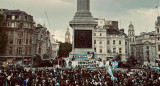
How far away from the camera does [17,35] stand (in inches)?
2336

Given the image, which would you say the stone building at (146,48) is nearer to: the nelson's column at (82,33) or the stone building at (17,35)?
the stone building at (17,35)

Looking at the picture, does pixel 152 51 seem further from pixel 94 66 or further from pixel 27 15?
pixel 94 66

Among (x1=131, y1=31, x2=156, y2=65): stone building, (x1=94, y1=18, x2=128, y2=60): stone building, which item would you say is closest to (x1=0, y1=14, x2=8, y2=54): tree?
(x1=94, y1=18, x2=128, y2=60): stone building

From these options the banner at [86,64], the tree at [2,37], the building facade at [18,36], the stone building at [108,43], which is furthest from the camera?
the stone building at [108,43]

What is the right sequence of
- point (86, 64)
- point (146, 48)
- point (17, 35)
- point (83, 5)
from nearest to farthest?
point (86, 64) → point (83, 5) → point (17, 35) → point (146, 48)

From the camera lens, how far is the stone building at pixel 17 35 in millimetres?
58072

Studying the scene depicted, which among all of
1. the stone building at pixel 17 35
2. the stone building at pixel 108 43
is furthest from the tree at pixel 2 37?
the stone building at pixel 108 43

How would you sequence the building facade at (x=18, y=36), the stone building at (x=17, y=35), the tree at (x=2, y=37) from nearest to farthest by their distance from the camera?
the tree at (x=2, y=37), the building facade at (x=18, y=36), the stone building at (x=17, y=35)

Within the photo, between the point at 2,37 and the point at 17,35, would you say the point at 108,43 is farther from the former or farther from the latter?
the point at 2,37

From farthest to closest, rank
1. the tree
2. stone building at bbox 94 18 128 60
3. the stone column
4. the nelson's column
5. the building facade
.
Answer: stone building at bbox 94 18 128 60 < the building facade < the tree < the stone column < the nelson's column

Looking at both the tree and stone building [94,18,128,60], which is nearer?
the tree

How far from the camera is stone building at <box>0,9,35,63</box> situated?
191 ft

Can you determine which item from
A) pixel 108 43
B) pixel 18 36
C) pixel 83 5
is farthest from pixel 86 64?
pixel 108 43

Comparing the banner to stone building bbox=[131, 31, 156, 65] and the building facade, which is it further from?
stone building bbox=[131, 31, 156, 65]
